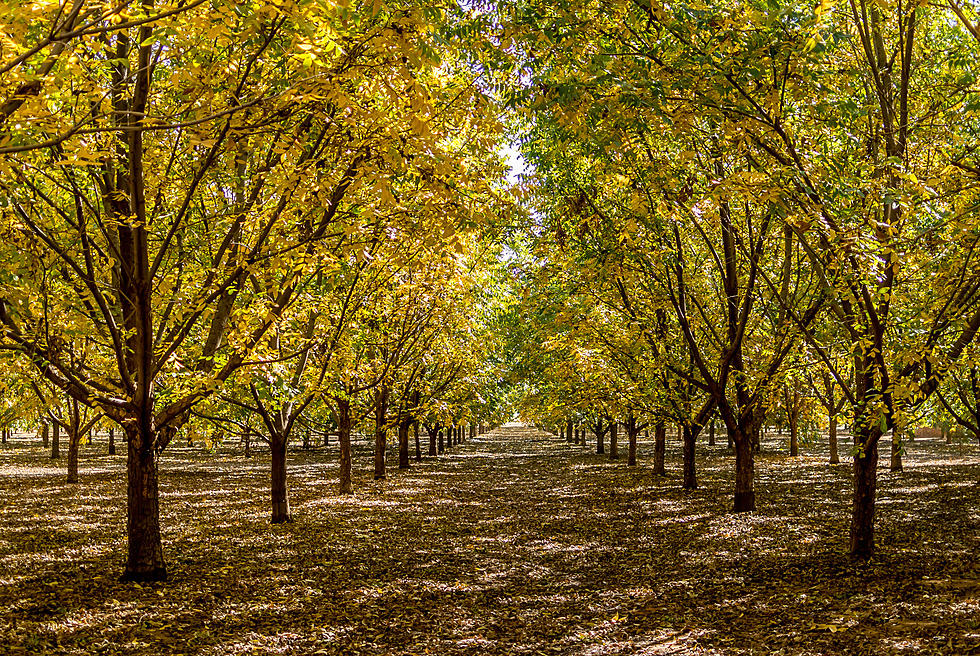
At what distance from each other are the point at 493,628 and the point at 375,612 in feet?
5.59

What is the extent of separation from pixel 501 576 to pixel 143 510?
5575mm

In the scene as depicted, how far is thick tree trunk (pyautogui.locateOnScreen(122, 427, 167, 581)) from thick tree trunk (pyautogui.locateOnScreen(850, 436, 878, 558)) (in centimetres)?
1057

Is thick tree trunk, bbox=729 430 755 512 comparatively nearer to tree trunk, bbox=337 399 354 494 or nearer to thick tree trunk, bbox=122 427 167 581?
tree trunk, bbox=337 399 354 494

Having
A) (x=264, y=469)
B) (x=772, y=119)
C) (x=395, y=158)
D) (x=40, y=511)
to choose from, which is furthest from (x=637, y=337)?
(x=264, y=469)

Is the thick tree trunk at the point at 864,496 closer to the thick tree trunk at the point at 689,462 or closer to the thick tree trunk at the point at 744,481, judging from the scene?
the thick tree trunk at the point at 744,481

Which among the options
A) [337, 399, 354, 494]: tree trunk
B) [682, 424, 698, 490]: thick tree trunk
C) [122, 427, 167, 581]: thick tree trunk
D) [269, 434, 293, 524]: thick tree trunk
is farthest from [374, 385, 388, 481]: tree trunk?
[122, 427, 167, 581]: thick tree trunk

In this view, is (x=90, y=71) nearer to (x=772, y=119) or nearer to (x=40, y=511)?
(x=772, y=119)

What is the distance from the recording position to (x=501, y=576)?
1177 cm

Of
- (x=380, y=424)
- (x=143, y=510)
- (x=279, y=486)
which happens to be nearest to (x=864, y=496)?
(x=143, y=510)

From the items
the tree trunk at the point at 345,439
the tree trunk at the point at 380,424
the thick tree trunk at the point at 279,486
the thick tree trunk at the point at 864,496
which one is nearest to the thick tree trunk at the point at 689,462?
the tree trunk at the point at 380,424

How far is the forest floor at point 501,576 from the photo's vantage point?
325 inches

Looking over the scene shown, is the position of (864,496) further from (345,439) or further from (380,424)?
(380,424)

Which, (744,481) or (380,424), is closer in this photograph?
(744,481)

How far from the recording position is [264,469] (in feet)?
116
